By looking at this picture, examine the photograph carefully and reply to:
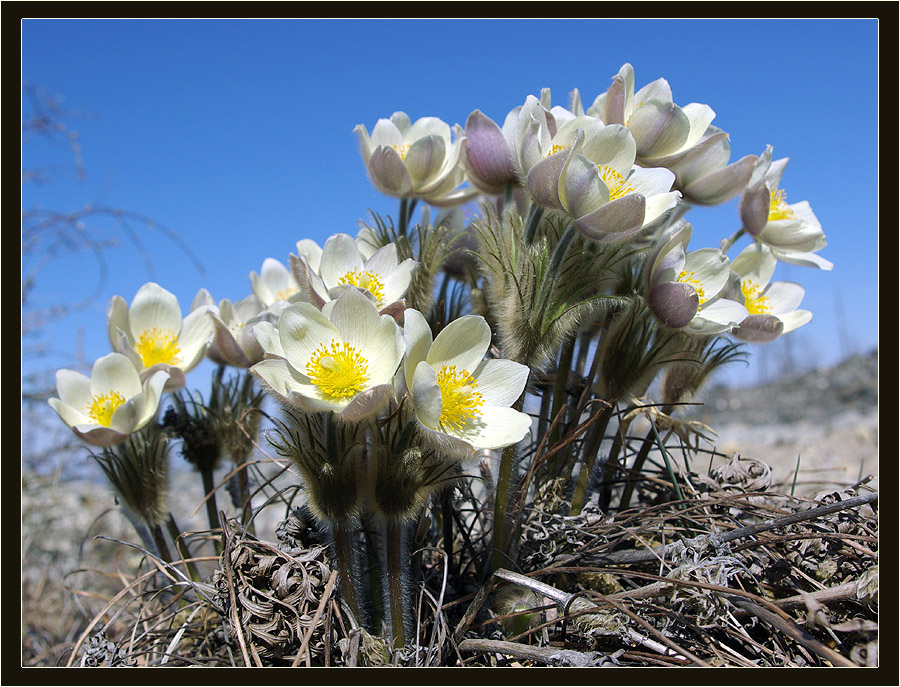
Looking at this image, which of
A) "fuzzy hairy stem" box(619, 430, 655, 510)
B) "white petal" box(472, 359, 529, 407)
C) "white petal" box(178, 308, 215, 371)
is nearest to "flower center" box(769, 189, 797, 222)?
"fuzzy hairy stem" box(619, 430, 655, 510)

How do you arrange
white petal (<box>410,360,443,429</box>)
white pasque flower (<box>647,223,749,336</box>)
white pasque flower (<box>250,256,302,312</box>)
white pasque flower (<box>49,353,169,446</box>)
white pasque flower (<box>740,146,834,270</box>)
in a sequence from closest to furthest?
white petal (<box>410,360,443,429</box>) < white pasque flower (<box>647,223,749,336</box>) < white pasque flower (<box>49,353,169,446</box>) < white pasque flower (<box>740,146,834,270</box>) < white pasque flower (<box>250,256,302,312</box>)

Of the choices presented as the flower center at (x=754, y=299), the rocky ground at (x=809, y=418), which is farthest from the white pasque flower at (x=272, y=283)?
the rocky ground at (x=809, y=418)

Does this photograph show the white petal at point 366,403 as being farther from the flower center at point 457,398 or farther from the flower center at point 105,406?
the flower center at point 105,406

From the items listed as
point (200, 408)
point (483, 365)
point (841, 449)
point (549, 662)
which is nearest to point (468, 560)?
point (549, 662)

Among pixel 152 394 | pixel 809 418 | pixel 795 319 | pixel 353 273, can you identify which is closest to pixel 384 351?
pixel 353 273

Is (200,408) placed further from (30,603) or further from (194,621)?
(30,603)

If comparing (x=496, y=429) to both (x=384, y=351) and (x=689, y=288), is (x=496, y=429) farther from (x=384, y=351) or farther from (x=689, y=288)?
(x=689, y=288)

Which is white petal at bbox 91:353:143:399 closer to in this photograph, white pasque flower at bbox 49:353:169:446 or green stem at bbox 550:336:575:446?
white pasque flower at bbox 49:353:169:446
